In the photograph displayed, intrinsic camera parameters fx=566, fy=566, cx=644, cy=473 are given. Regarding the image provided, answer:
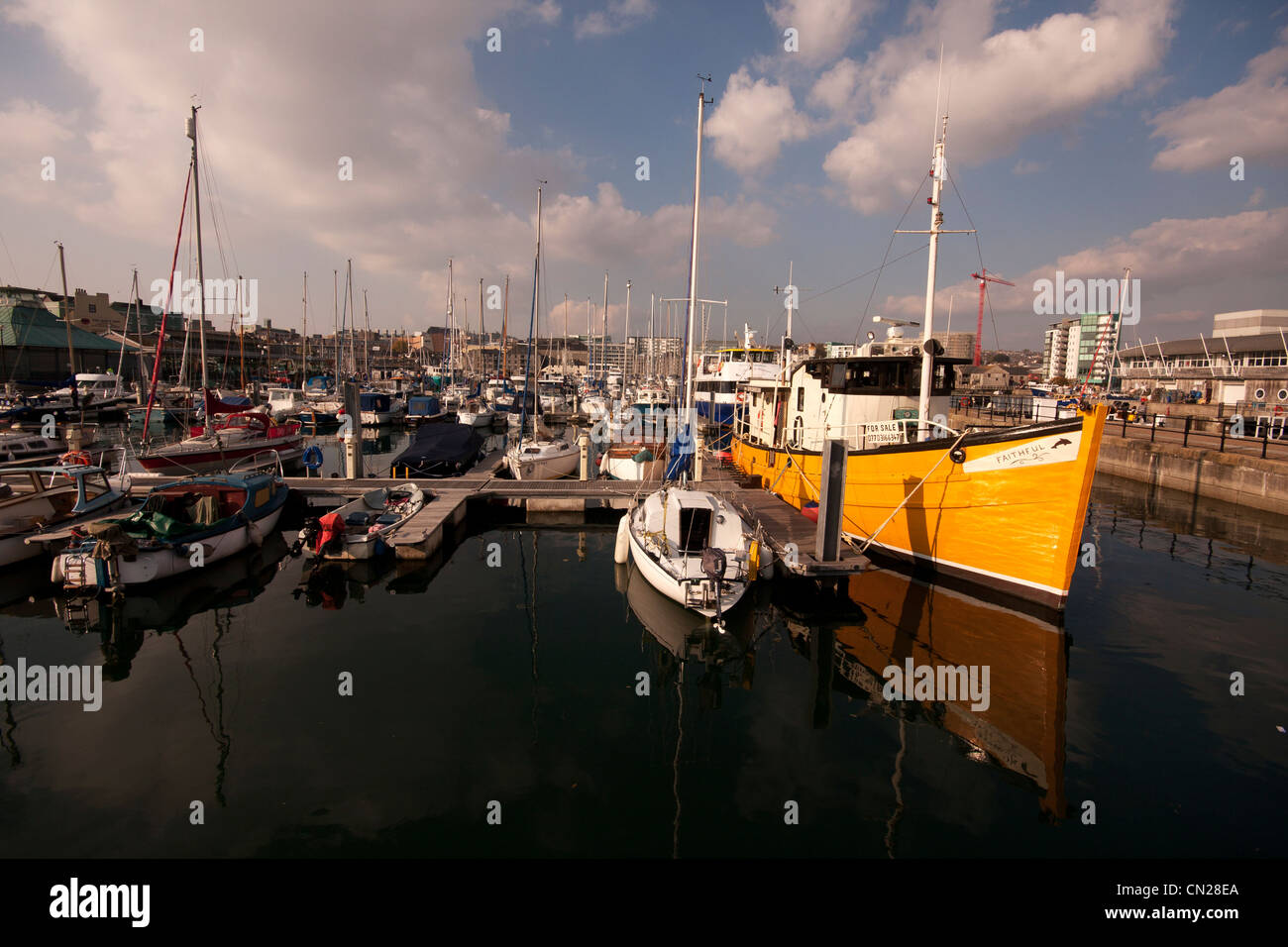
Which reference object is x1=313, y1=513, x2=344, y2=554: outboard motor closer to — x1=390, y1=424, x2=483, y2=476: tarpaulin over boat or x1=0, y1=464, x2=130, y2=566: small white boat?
x1=0, y1=464, x2=130, y2=566: small white boat

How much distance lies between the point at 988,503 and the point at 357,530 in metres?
16.3

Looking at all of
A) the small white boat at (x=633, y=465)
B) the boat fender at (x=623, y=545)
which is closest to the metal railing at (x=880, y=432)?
the boat fender at (x=623, y=545)

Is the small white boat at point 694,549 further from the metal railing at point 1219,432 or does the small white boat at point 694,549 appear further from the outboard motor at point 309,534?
the metal railing at point 1219,432

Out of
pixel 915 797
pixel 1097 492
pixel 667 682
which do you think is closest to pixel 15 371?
pixel 667 682

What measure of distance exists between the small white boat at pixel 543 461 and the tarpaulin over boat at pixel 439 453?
2.51m

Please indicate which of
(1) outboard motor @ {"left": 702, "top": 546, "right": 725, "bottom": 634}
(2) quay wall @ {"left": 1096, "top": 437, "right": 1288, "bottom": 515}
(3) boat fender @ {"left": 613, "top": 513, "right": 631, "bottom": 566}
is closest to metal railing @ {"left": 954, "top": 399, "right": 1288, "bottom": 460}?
(2) quay wall @ {"left": 1096, "top": 437, "right": 1288, "bottom": 515}

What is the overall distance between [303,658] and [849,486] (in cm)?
1366

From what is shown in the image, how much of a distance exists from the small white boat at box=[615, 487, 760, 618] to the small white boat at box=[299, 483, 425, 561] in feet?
22.5

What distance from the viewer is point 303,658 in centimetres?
1049

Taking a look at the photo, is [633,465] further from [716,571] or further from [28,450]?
[28,450]
